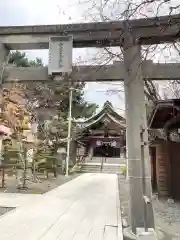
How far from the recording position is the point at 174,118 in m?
9.91

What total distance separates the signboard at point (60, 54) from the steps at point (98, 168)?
21.2 metres

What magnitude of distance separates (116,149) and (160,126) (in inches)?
934

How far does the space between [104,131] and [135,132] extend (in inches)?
1067

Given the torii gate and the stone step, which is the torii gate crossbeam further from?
the stone step

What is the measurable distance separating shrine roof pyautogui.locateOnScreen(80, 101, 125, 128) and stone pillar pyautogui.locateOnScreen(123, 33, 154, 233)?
2495 cm

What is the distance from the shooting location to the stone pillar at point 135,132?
17.5 feet

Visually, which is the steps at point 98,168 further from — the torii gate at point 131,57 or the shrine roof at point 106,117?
the torii gate at point 131,57

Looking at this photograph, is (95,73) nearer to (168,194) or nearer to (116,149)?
(168,194)

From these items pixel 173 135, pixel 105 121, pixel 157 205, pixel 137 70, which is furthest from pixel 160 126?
pixel 105 121

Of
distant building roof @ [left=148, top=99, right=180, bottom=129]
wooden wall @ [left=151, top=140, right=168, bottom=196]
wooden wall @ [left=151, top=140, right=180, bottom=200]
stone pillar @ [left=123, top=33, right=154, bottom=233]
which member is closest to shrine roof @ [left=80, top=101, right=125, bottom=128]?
distant building roof @ [left=148, top=99, right=180, bottom=129]

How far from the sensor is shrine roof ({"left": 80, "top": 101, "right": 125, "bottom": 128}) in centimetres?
3106

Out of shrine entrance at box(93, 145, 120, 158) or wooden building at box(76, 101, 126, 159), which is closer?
wooden building at box(76, 101, 126, 159)

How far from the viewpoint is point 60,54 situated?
6.04 meters

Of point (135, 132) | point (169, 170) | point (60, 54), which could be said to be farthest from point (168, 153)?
point (60, 54)
